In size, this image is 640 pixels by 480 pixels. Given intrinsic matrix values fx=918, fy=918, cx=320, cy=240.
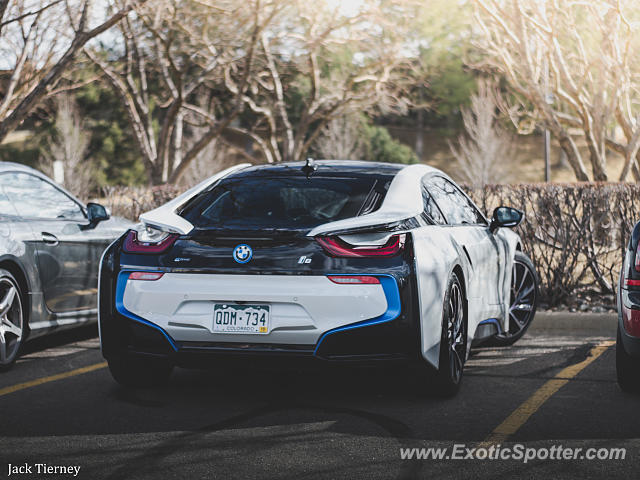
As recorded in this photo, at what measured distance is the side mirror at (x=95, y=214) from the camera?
8.29 meters

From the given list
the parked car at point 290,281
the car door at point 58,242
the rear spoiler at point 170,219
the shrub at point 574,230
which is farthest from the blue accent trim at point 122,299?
the shrub at point 574,230

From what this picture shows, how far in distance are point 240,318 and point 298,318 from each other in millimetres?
336

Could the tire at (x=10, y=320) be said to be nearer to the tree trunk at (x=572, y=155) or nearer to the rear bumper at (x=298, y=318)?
the rear bumper at (x=298, y=318)

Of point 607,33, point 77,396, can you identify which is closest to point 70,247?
point 77,396

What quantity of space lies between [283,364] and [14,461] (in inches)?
63.4

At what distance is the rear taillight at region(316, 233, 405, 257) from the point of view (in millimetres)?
5215

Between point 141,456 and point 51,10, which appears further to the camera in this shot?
point 51,10


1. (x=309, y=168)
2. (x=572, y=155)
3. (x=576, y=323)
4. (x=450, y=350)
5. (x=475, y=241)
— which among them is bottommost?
(x=576, y=323)

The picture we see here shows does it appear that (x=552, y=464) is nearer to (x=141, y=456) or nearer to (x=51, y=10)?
(x=141, y=456)

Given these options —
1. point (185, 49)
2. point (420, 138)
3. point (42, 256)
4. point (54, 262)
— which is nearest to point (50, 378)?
point (42, 256)

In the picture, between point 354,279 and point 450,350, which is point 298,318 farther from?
point 450,350

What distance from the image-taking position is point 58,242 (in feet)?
25.7

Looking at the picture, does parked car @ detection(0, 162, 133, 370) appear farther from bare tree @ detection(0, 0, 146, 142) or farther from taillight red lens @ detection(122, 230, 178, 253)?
bare tree @ detection(0, 0, 146, 142)

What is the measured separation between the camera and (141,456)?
4387mm
